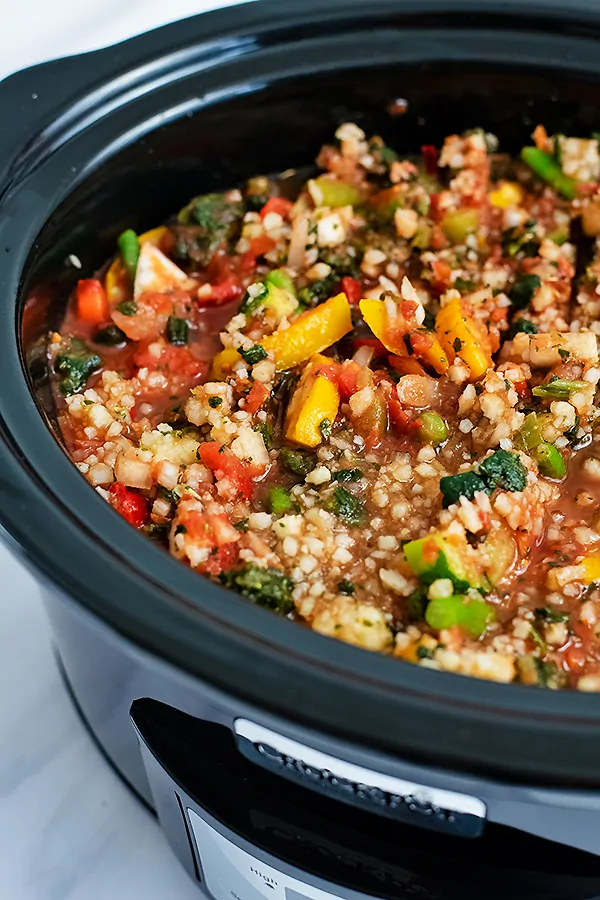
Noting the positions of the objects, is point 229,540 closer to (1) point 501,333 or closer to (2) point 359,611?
(2) point 359,611

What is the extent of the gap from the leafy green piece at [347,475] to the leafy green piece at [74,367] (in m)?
0.54

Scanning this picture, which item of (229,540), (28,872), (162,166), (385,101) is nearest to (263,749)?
(229,540)

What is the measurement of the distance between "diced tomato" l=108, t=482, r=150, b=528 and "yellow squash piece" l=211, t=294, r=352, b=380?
314 mm

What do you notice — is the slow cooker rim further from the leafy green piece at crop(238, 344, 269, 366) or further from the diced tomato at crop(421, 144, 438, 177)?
the diced tomato at crop(421, 144, 438, 177)

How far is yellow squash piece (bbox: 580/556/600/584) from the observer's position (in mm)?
1525

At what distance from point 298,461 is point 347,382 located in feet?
0.55

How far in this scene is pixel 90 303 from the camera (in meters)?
2.03

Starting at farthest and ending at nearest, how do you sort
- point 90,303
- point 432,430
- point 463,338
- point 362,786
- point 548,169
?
point 548,169
point 90,303
point 463,338
point 432,430
point 362,786

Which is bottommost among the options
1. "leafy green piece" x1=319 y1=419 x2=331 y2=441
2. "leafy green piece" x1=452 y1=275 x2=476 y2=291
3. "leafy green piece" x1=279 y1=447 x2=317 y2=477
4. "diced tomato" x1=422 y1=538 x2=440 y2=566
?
"diced tomato" x1=422 y1=538 x2=440 y2=566

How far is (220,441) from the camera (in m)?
1.68

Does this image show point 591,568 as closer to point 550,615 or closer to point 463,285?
point 550,615

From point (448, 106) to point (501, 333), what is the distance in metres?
0.62

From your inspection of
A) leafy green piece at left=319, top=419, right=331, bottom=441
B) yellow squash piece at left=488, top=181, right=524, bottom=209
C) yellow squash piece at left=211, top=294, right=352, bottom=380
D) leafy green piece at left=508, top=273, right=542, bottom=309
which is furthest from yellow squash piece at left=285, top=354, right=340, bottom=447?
yellow squash piece at left=488, top=181, right=524, bottom=209

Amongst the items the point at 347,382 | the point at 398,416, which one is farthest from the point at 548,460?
the point at 347,382
